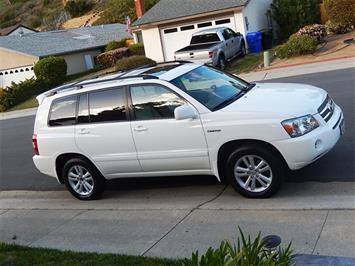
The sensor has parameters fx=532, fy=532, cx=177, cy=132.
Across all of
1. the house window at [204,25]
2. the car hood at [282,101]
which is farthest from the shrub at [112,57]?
the car hood at [282,101]

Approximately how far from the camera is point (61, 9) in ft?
300

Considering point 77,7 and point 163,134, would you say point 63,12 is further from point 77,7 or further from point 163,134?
point 163,134

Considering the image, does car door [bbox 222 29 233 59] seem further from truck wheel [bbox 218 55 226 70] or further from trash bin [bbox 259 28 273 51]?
trash bin [bbox 259 28 273 51]

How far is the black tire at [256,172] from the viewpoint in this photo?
21.4 feet

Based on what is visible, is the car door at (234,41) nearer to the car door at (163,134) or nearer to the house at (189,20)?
the house at (189,20)

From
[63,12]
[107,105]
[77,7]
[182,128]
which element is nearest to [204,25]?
[107,105]

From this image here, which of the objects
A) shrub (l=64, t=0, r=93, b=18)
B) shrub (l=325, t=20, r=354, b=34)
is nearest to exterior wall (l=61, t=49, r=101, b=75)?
shrub (l=325, t=20, r=354, b=34)

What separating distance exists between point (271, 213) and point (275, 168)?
2.02 feet

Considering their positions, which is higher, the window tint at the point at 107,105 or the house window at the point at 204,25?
the house window at the point at 204,25

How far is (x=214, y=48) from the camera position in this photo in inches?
904

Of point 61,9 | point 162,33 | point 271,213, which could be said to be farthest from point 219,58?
point 61,9

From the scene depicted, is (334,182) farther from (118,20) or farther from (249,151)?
(118,20)

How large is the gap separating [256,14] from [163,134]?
76.8 feet

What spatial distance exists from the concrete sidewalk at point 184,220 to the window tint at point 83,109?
51.1 inches
